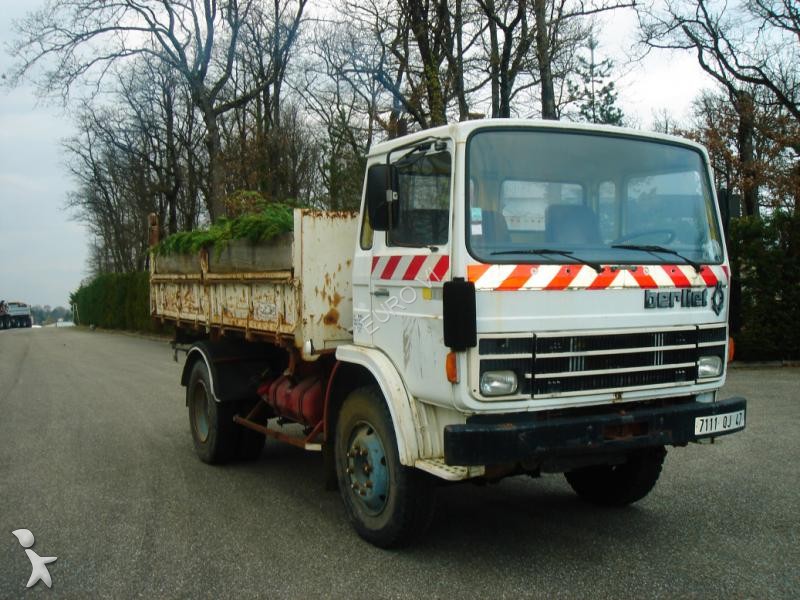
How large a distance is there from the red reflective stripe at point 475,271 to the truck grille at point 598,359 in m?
0.34

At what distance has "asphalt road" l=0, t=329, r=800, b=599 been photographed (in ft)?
15.1

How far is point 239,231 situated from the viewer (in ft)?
23.1

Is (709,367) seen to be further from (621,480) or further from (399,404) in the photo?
(399,404)

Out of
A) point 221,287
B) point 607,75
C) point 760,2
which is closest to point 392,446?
point 221,287

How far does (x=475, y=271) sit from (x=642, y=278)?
3.35ft

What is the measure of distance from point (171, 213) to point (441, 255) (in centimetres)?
3758

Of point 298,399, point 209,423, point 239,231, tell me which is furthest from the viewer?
point 209,423

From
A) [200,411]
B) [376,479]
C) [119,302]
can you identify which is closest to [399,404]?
[376,479]

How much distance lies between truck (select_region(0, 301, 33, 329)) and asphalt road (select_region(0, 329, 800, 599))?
5929 cm

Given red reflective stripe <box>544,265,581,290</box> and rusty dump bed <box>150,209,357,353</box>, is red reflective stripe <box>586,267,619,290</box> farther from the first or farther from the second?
rusty dump bed <box>150,209,357,353</box>

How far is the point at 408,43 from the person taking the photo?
56.4ft

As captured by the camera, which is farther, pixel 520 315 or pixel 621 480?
pixel 621 480

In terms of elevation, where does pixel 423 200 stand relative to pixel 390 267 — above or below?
above

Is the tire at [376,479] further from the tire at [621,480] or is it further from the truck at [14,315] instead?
the truck at [14,315]
